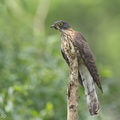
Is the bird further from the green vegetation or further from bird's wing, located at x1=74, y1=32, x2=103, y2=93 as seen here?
the green vegetation

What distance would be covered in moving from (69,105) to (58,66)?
350 centimetres

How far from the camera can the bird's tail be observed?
884cm

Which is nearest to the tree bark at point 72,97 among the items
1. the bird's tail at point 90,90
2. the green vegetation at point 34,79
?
the bird's tail at point 90,90

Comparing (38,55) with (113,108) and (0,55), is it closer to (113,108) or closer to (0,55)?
(0,55)

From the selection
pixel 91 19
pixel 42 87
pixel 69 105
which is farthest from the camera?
pixel 91 19

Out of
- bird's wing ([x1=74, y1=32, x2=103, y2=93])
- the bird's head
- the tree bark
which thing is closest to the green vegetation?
bird's wing ([x1=74, y1=32, x2=103, y2=93])

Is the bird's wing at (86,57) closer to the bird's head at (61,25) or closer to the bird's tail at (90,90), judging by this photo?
the bird's tail at (90,90)

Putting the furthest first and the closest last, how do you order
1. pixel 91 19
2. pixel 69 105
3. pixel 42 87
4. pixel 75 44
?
pixel 91 19 < pixel 42 87 < pixel 75 44 < pixel 69 105

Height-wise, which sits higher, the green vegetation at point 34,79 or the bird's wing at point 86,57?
the green vegetation at point 34,79

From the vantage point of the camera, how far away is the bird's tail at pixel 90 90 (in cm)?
884

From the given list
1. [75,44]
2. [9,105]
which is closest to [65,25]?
[75,44]

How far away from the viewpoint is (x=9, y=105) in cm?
980

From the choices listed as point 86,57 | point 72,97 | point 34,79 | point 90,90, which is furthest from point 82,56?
point 34,79

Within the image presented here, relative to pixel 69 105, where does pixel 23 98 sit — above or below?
above
